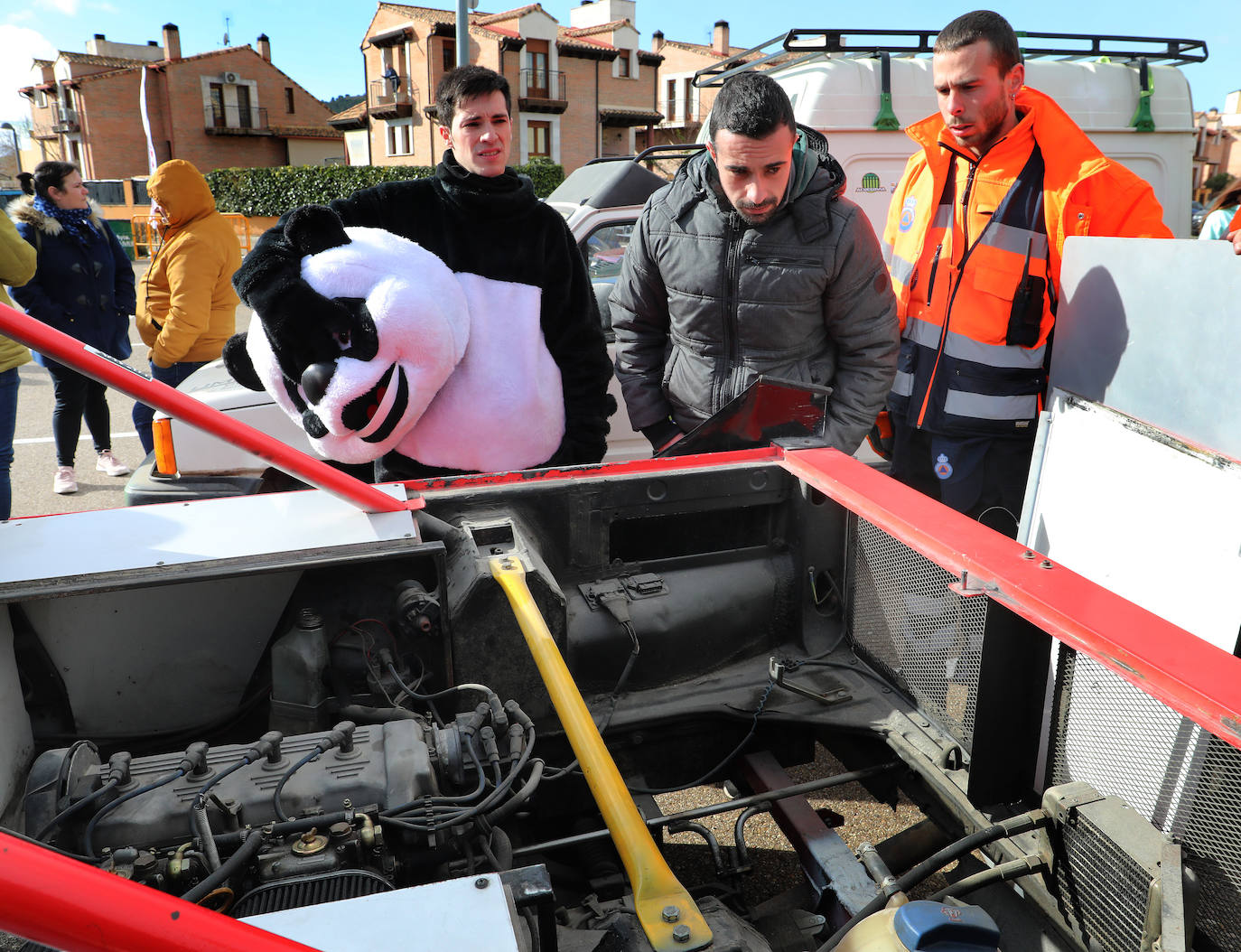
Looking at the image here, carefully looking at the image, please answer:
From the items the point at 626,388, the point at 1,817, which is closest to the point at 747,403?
the point at 626,388

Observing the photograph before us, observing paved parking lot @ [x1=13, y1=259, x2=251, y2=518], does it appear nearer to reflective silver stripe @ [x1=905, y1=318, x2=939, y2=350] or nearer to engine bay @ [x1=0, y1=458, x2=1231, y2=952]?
engine bay @ [x1=0, y1=458, x2=1231, y2=952]

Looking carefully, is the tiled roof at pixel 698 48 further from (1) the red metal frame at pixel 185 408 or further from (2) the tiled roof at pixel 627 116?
(1) the red metal frame at pixel 185 408

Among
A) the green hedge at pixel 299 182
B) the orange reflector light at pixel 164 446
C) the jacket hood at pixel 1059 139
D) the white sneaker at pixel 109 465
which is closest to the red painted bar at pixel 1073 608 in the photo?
the jacket hood at pixel 1059 139

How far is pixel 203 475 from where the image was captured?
3281mm

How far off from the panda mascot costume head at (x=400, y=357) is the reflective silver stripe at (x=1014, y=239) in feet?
5.04

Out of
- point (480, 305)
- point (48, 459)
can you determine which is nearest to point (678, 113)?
point (48, 459)

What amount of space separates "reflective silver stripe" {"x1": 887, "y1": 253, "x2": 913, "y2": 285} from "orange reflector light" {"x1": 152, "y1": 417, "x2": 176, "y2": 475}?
2698 mm

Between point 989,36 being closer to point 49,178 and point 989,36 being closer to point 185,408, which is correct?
point 185,408

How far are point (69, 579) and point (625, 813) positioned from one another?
3.59 feet

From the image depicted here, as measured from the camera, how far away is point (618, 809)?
4.68 ft

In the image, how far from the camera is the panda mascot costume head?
6.64 feet

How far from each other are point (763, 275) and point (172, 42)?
1908 inches

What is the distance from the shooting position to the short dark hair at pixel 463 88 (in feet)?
8.07

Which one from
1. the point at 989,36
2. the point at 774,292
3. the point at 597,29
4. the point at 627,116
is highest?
the point at 597,29
